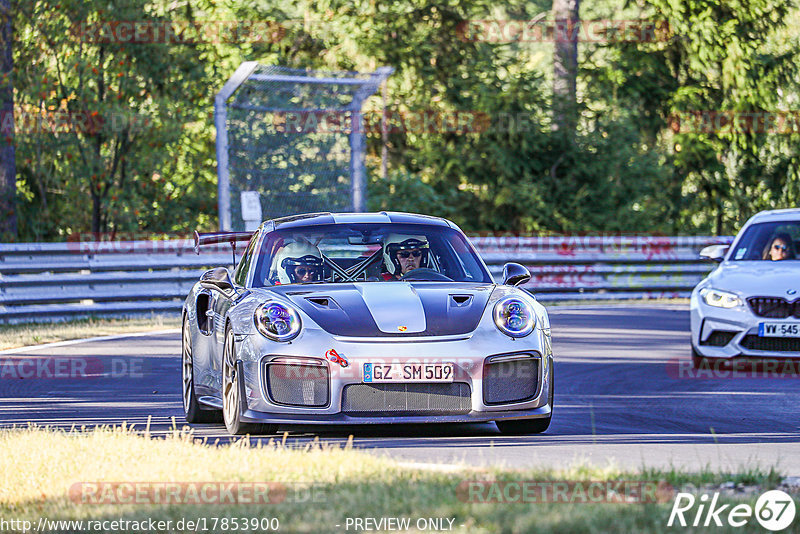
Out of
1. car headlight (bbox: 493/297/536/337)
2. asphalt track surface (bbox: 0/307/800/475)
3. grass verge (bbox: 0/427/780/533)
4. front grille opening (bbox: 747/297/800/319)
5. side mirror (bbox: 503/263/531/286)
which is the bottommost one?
asphalt track surface (bbox: 0/307/800/475)

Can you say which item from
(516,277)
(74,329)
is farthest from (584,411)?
(74,329)

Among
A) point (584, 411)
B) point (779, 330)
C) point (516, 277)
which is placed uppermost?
point (516, 277)

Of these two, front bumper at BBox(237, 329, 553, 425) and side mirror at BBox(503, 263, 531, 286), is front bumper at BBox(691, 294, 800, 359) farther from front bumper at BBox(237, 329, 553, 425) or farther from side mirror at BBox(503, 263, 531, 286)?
front bumper at BBox(237, 329, 553, 425)

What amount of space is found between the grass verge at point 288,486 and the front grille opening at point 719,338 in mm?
5991

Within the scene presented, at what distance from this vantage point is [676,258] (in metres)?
24.6

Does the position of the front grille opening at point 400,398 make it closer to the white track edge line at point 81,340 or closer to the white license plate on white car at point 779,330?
the white license plate on white car at point 779,330

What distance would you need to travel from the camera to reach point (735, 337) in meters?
12.4

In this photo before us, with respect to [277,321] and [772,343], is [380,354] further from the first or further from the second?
[772,343]

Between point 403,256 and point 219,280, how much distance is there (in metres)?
1.15

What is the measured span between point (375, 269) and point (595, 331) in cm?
850

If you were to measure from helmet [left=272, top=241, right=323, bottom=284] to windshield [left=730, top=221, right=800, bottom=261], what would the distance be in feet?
18.8

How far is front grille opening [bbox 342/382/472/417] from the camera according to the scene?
770 centimetres

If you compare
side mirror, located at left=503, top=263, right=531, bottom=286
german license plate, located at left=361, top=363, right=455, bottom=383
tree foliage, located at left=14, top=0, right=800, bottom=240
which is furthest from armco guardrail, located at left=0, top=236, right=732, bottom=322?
german license plate, located at left=361, top=363, right=455, bottom=383

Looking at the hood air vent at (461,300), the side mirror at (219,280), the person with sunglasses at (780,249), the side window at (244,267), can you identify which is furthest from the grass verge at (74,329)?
the hood air vent at (461,300)
